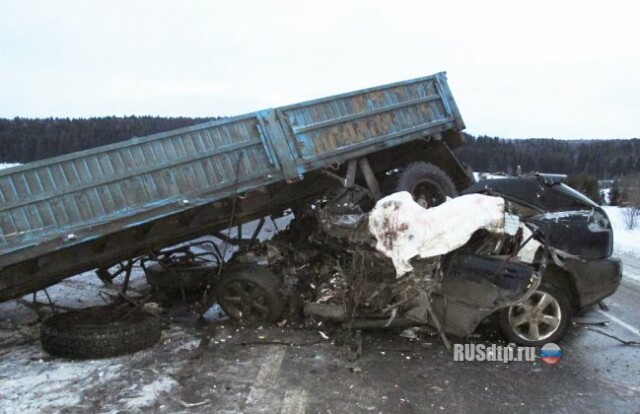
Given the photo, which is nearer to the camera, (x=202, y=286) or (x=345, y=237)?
(x=345, y=237)

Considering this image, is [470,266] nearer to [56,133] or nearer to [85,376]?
[85,376]

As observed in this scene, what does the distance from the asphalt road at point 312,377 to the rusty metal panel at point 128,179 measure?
4.04ft

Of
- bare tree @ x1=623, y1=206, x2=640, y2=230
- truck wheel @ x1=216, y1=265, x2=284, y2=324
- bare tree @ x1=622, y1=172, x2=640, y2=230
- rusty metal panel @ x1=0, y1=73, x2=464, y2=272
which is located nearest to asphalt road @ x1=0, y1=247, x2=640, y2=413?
truck wheel @ x1=216, y1=265, x2=284, y2=324

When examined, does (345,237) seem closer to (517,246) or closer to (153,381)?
(517,246)

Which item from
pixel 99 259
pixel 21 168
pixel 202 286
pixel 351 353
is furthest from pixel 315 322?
pixel 21 168

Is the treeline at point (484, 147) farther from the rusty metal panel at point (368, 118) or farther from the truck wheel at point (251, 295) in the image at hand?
the truck wheel at point (251, 295)

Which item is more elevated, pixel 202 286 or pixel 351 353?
pixel 202 286

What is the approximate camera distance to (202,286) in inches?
258

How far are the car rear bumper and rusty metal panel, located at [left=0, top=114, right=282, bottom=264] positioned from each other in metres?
3.19

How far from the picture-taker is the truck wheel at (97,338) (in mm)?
4602

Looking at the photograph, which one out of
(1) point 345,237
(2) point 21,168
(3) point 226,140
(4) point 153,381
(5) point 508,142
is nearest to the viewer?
(4) point 153,381

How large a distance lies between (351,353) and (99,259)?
2.84 m

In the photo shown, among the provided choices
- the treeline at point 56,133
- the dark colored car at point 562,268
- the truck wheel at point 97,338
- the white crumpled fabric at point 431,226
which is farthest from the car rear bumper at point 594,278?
the treeline at point 56,133

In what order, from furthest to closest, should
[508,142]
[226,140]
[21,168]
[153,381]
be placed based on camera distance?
[508,142]
[226,140]
[21,168]
[153,381]
